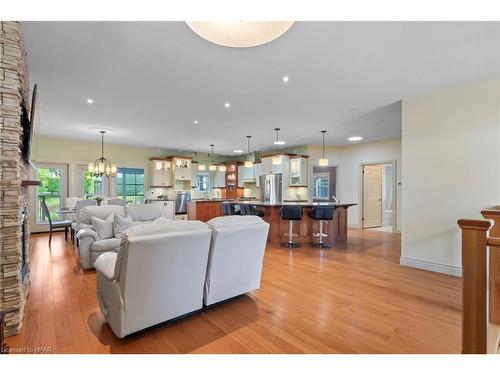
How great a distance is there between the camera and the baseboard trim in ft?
11.9

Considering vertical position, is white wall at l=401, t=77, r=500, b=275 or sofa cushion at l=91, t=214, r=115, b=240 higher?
white wall at l=401, t=77, r=500, b=275

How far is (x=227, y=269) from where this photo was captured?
2.56 metres

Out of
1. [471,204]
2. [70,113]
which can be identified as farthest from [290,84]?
[70,113]

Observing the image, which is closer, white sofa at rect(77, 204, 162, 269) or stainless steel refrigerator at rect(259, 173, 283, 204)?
white sofa at rect(77, 204, 162, 269)

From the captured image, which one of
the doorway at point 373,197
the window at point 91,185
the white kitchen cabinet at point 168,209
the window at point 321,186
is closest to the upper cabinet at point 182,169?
the white kitchen cabinet at point 168,209

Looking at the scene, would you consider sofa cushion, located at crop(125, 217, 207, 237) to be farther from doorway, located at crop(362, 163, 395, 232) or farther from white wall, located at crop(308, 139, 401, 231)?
doorway, located at crop(362, 163, 395, 232)

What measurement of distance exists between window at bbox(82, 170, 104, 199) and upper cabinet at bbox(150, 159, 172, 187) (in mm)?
1579

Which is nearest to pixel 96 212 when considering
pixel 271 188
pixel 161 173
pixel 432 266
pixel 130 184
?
pixel 130 184

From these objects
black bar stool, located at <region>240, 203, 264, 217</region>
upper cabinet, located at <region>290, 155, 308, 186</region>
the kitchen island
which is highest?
upper cabinet, located at <region>290, 155, 308, 186</region>

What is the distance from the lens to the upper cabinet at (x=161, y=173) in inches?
353

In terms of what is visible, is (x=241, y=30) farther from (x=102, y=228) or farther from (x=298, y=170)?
(x=298, y=170)

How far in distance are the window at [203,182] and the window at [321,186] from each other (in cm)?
434

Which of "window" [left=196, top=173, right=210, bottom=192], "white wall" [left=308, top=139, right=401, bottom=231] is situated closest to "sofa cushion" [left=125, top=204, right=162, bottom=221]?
"white wall" [left=308, top=139, right=401, bottom=231]
